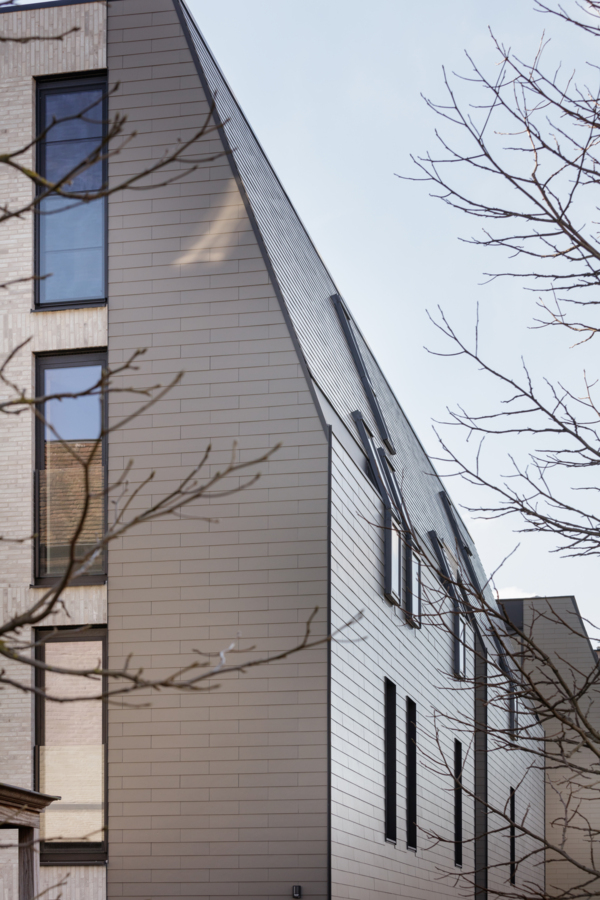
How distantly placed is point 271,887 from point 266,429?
458cm

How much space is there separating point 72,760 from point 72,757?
0.03 m

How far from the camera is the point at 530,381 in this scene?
16.0ft

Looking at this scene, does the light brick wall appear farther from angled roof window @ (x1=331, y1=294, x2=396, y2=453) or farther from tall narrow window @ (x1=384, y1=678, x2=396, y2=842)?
angled roof window @ (x1=331, y1=294, x2=396, y2=453)

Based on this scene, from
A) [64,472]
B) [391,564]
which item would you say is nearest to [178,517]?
[64,472]

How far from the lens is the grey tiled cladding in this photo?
12.3m

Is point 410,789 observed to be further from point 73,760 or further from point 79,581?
point 79,581

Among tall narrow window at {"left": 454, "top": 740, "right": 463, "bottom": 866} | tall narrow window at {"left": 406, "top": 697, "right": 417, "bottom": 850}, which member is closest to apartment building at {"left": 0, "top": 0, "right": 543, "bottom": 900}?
tall narrow window at {"left": 406, "top": 697, "right": 417, "bottom": 850}

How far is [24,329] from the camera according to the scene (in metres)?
11.8

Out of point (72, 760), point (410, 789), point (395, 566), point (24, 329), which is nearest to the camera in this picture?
point (72, 760)

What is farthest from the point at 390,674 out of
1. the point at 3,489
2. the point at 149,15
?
the point at 149,15

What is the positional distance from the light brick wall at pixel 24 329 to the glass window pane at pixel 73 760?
236mm

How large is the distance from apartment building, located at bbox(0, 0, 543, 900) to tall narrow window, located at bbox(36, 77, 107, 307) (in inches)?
1.0

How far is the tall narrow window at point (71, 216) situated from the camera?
12.0 m

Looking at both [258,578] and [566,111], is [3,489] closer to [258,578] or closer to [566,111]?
[258,578]
